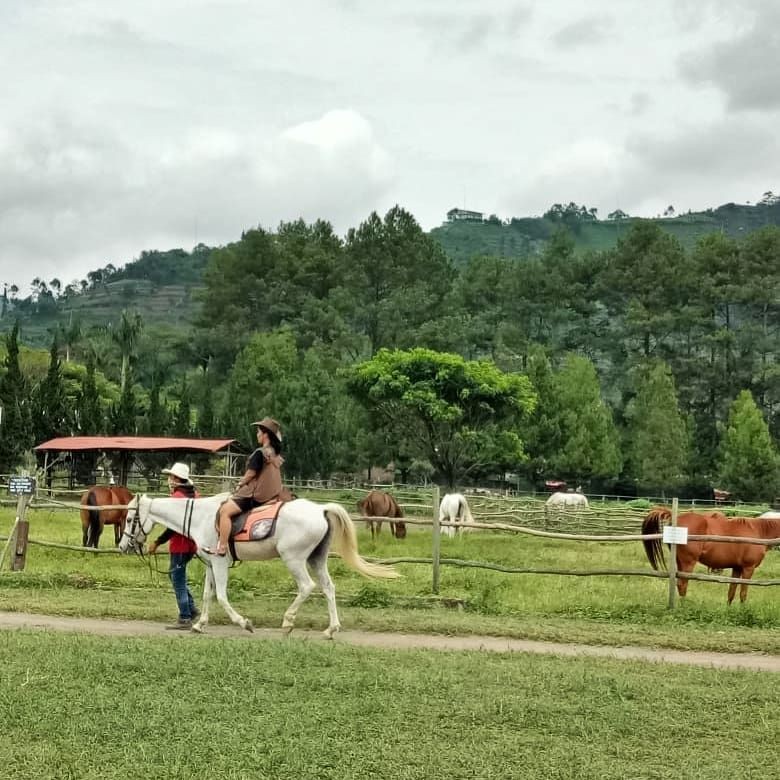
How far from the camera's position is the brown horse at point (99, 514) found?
1831 cm

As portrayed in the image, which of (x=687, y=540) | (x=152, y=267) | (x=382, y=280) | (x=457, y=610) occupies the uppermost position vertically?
(x=152, y=267)

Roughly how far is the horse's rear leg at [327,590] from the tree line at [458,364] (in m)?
31.6

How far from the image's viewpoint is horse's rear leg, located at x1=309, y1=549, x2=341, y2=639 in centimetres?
981

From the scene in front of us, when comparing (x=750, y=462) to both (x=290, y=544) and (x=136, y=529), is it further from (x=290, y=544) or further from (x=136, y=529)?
(x=290, y=544)

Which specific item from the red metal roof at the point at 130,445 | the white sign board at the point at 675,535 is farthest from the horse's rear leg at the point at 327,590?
the red metal roof at the point at 130,445

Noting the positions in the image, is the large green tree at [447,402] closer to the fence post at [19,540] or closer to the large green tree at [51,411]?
the large green tree at [51,411]

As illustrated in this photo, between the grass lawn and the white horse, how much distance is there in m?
1.80

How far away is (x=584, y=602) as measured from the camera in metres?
12.1

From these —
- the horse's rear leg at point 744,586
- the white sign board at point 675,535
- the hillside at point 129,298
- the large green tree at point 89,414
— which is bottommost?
the horse's rear leg at point 744,586

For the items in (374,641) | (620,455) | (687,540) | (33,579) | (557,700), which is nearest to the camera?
(557,700)

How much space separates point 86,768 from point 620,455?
5100 centimetres

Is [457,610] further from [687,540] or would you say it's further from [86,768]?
[86,768]

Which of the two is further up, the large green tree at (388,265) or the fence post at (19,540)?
the large green tree at (388,265)

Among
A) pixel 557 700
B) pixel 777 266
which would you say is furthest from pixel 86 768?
pixel 777 266
